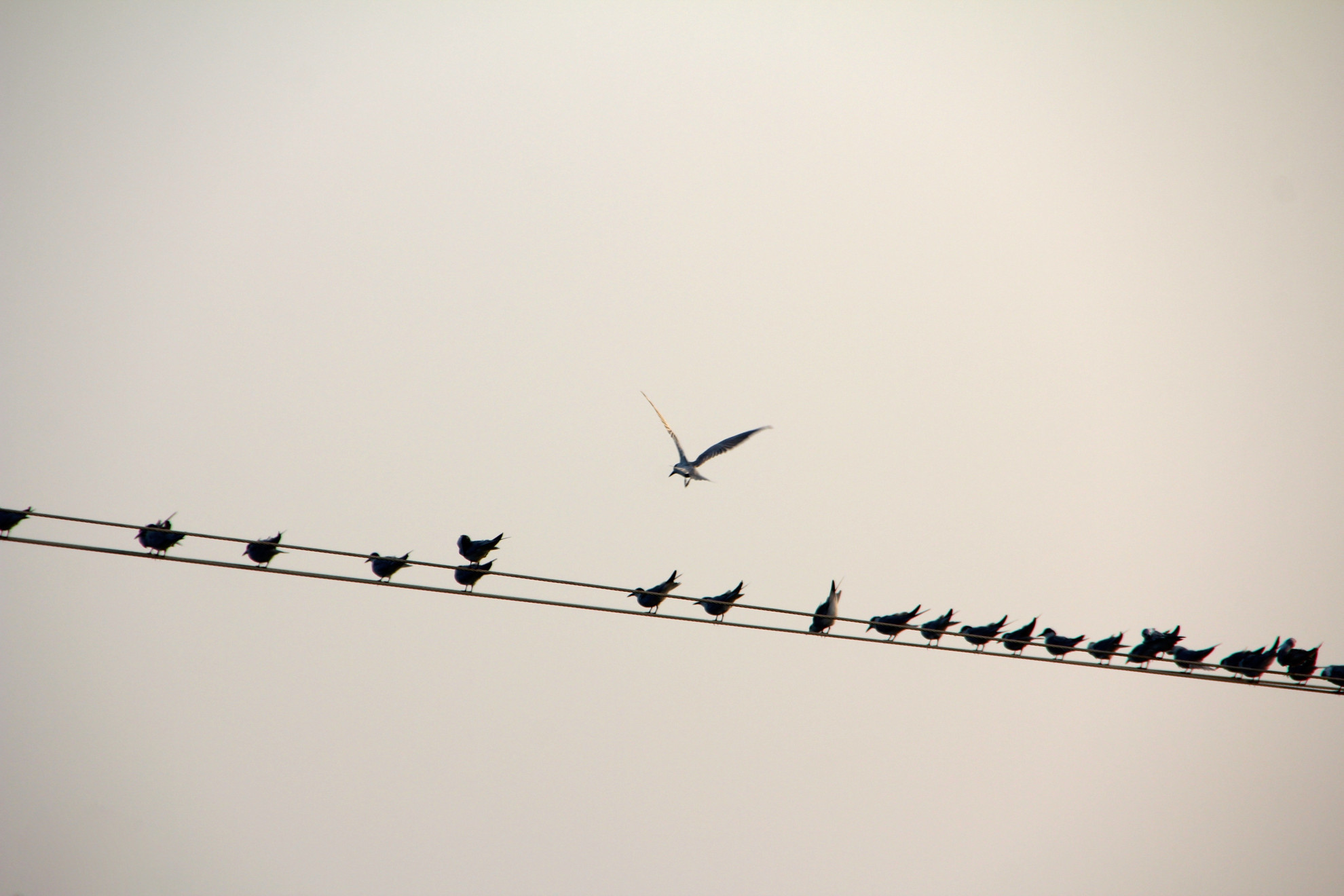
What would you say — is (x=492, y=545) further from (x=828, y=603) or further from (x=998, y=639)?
(x=998, y=639)

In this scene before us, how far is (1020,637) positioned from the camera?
14984mm

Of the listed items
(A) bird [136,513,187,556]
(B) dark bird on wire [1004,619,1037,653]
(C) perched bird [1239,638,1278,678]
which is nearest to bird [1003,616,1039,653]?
(B) dark bird on wire [1004,619,1037,653]

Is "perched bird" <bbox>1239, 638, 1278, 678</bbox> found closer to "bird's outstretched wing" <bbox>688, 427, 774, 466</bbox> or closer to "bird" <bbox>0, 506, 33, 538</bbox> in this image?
"bird's outstretched wing" <bbox>688, 427, 774, 466</bbox>

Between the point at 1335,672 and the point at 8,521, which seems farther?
the point at 1335,672

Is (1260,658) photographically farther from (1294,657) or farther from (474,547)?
(474,547)

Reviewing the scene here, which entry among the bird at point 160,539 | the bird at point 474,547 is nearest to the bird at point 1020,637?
the bird at point 474,547

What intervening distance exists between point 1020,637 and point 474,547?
8002mm

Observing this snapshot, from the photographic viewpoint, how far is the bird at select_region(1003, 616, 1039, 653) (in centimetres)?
1391

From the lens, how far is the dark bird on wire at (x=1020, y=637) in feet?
45.6

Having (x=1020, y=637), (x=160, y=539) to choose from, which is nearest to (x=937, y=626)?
(x=1020, y=637)

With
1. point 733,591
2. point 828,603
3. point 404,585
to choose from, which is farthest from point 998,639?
point 404,585

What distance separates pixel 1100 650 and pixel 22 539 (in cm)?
1187

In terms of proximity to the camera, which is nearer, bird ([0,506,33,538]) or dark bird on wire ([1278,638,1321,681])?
bird ([0,506,33,538])

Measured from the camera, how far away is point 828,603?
1497cm
